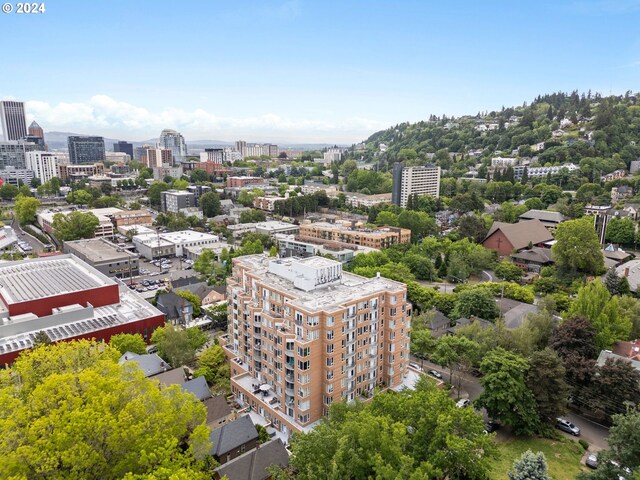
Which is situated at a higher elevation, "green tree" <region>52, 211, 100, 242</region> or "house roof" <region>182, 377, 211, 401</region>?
"green tree" <region>52, 211, 100, 242</region>

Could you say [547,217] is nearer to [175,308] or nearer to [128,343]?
[175,308]

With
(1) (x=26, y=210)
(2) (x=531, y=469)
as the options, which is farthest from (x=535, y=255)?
(1) (x=26, y=210)

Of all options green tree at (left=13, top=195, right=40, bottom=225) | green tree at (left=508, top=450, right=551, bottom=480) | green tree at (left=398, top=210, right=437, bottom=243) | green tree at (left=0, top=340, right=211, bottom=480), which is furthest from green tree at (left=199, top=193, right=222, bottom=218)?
green tree at (left=508, top=450, right=551, bottom=480)

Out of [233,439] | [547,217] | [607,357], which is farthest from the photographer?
[547,217]

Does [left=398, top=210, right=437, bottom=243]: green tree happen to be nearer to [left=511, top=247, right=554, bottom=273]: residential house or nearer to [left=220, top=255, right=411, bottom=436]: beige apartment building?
[left=511, top=247, right=554, bottom=273]: residential house

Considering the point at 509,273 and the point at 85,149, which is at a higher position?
the point at 85,149

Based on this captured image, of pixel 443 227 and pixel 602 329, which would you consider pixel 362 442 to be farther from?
pixel 443 227
